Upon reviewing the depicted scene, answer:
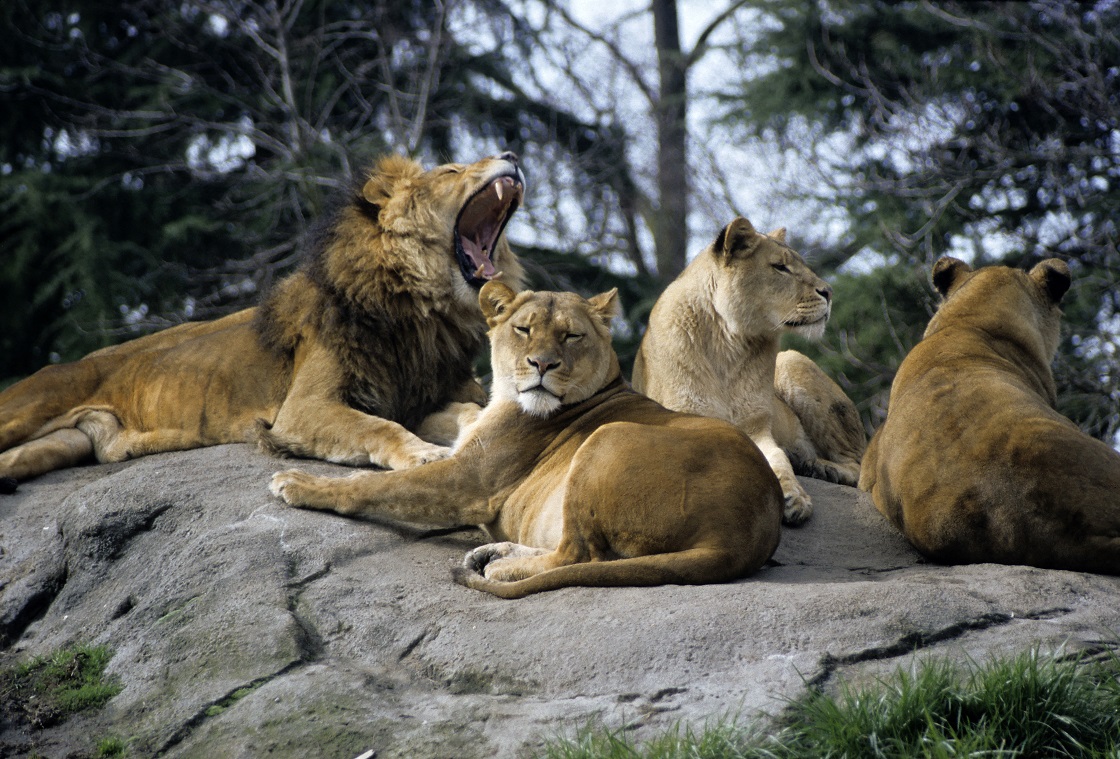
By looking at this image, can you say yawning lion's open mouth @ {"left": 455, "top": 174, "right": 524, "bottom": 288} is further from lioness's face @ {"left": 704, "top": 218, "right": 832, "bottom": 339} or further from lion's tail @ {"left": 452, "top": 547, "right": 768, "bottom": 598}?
lion's tail @ {"left": 452, "top": 547, "right": 768, "bottom": 598}

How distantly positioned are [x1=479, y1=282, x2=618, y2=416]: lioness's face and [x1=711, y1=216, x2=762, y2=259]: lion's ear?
43.6 inches

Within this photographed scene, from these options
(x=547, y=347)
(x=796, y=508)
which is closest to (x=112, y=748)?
(x=547, y=347)

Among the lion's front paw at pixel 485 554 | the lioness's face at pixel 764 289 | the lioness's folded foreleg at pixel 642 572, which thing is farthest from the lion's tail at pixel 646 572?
the lioness's face at pixel 764 289

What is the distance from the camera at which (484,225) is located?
23.1ft

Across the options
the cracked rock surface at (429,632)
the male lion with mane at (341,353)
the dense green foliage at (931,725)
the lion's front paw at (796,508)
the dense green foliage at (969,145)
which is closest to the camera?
the dense green foliage at (931,725)

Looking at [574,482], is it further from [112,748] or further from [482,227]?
[482,227]

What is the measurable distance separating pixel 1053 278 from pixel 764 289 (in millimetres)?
1377

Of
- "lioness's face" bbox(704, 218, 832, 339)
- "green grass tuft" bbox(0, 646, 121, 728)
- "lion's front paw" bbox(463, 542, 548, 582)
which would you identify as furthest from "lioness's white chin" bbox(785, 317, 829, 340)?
"green grass tuft" bbox(0, 646, 121, 728)

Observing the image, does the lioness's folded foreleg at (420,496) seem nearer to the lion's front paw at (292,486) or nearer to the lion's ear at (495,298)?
the lion's front paw at (292,486)

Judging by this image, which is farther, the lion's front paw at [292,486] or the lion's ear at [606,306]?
the lion's ear at [606,306]

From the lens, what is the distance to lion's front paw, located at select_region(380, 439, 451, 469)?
18.6 feet

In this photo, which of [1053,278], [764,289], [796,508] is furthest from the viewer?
[764,289]

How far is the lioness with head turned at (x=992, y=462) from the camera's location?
4449 millimetres

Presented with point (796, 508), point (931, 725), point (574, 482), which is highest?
point (574, 482)
